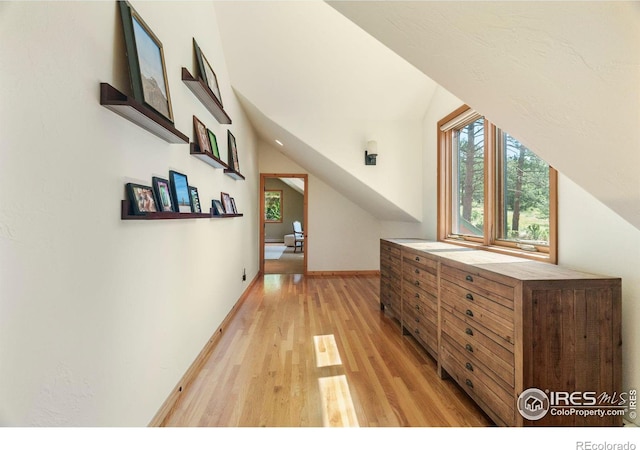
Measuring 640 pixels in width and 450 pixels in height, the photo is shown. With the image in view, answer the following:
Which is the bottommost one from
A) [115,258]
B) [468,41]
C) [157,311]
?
[157,311]

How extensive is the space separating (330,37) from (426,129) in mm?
1700

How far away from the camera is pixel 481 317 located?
5.44 feet

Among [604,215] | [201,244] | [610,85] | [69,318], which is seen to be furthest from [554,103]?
[201,244]

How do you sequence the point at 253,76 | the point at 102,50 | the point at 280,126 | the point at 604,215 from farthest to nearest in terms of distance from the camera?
the point at 280,126 → the point at 253,76 → the point at 604,215 → the point at 102,50

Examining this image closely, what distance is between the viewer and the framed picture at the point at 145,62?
1.32 metres

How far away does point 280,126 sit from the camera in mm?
3893

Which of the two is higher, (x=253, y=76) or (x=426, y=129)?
(x=253, y=76)

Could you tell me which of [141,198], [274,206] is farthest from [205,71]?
[274,206]

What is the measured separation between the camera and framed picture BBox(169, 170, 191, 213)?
180cm

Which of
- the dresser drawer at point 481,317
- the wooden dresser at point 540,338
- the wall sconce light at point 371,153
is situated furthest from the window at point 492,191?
the wall sconce light at point 371,153

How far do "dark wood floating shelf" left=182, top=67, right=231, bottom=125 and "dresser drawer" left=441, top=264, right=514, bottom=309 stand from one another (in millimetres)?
2200

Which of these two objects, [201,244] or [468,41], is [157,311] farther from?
[468,41]

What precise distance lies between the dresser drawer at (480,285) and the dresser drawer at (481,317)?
0.08 metres

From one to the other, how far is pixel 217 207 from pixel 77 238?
1758mm
